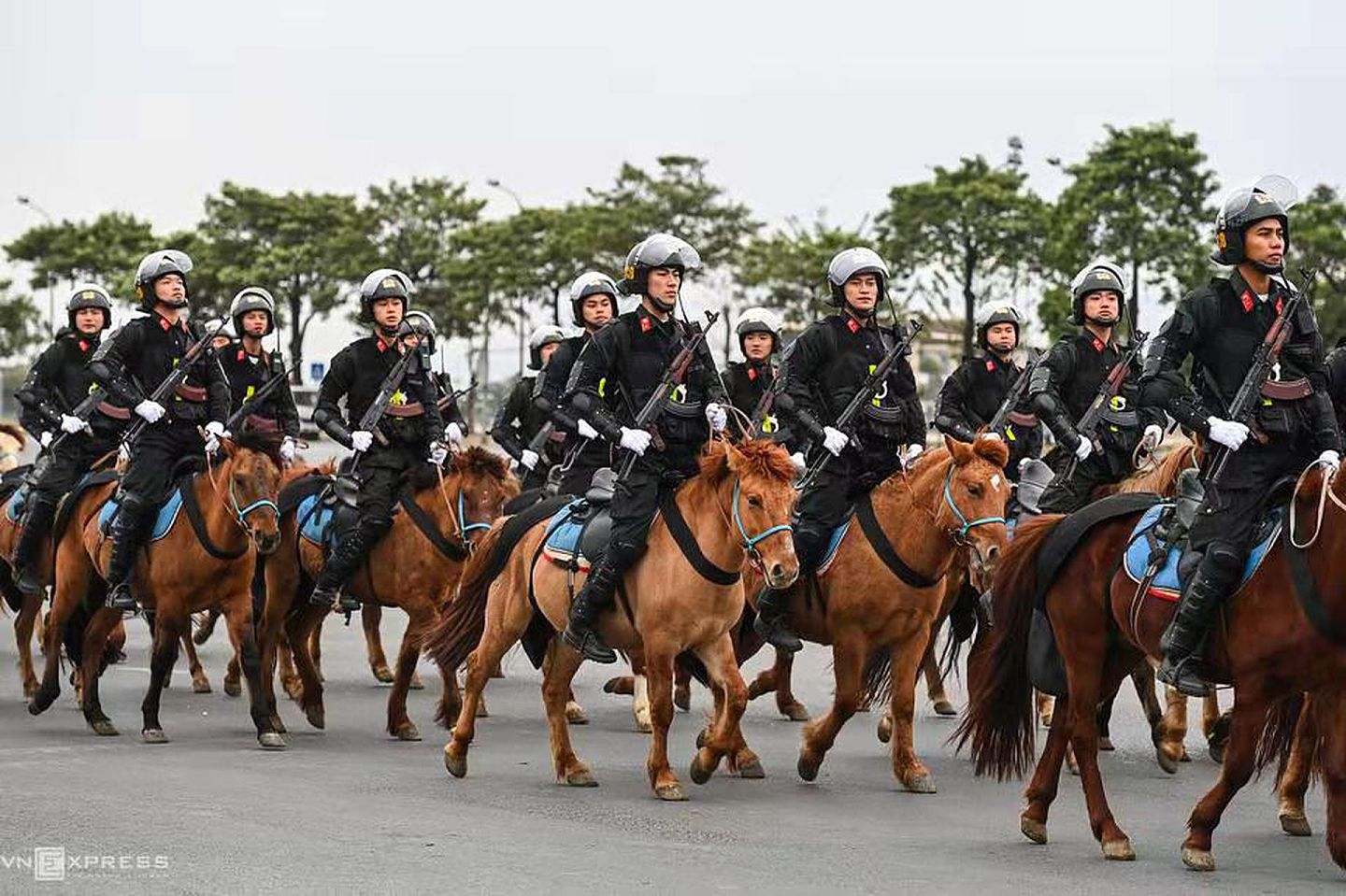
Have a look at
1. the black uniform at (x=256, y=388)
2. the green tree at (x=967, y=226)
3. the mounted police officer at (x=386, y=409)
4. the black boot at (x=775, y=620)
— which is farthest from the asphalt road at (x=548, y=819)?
the green tree at (x=967, y=226)

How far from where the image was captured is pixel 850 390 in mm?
13250

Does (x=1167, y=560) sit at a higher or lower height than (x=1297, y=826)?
higher

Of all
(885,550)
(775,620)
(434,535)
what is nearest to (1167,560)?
(885,550)

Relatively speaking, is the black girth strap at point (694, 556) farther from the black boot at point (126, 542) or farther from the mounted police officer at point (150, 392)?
the black boot at point (126, 542)

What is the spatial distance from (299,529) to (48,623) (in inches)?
76.5

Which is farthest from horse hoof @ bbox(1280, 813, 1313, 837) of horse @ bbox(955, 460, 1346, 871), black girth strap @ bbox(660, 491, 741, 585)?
black girth strap @ bbox(660, 491, 741, 585)

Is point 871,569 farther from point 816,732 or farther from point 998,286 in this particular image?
point 998,286

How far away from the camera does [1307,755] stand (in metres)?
10.7

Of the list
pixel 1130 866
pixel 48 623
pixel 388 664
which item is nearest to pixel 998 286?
pixel 388 664

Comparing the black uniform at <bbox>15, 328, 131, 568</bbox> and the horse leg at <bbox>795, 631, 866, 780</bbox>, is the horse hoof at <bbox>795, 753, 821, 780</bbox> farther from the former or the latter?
the black uniform at <bbox>15, 328, 131, 568</bbox>

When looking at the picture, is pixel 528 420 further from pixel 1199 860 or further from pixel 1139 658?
pixel 1199 860

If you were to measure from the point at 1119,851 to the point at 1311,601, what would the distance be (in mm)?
1491

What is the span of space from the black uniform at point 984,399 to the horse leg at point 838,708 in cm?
354

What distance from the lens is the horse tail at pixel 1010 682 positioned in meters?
10.8
